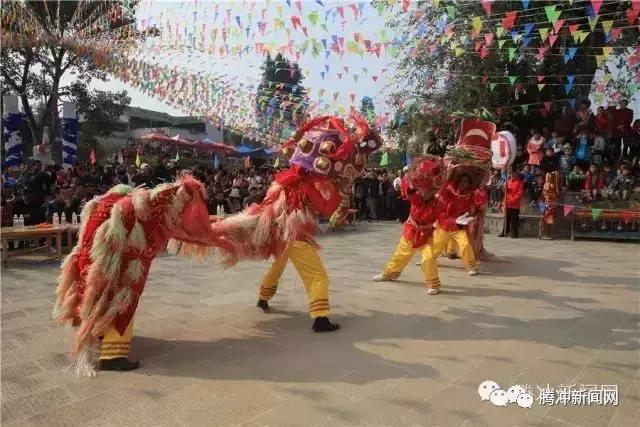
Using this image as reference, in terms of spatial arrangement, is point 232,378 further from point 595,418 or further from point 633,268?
point 633,268

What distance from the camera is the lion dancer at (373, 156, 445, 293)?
17.0 ft

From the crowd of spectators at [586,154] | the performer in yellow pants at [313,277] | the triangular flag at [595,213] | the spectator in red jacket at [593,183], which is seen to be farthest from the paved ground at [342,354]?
→ the crowd of spectators at [586,154]

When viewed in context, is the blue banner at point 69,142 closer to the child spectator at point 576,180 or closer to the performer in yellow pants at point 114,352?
the performer in yellow pants at point 114,352

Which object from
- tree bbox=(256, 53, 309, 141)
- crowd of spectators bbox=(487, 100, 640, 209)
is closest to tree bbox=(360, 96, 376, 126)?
tree bbox=(256, 53, 309, 141)

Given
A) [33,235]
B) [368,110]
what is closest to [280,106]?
[368,110]

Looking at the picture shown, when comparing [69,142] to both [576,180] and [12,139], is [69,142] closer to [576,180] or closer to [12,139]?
[12,139]

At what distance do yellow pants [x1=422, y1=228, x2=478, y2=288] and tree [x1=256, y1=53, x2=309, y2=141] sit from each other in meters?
5.45

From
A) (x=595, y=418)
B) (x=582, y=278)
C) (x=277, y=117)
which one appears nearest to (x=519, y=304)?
(x=582, y=278)

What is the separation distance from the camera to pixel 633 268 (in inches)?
271

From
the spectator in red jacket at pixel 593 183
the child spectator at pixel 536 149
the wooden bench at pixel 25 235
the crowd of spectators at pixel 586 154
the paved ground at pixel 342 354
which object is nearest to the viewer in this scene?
the paved ground at pixel 342 354

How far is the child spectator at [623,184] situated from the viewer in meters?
10.0

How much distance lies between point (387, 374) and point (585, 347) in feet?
5.47

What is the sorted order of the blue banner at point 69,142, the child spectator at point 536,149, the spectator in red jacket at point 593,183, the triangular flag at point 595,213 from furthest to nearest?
the blue banner at point 69,142 < the child spectator at point 536,149 < the spectator in red jacket at point 593,183 < the triangular flag at point 595,213

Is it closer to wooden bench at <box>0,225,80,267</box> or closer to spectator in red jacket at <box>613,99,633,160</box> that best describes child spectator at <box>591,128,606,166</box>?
spectator in red jacket at <box>613,99,633,160</box>
